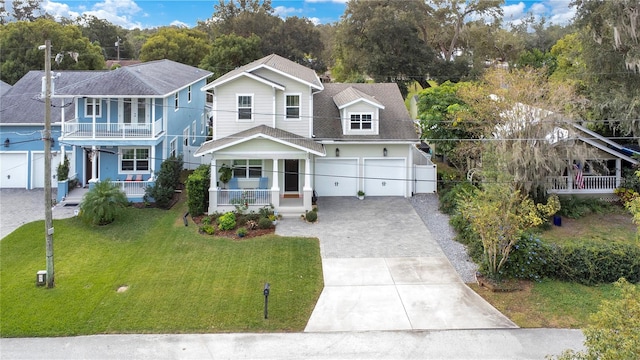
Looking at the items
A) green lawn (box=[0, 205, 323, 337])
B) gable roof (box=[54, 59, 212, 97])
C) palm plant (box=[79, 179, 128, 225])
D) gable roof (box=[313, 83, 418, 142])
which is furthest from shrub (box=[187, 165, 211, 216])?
gable roof (box=[313, 83, 418, 142])

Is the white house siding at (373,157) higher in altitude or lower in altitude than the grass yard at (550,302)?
higher

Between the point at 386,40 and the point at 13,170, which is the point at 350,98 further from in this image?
the point at 386,40

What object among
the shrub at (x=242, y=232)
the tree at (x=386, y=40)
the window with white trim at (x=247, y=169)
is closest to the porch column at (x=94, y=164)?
the window with white trim at (x=247, y=169)

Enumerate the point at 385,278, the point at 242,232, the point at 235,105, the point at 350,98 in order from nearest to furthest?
the point at 385,278 → the point at 242,232 → the point at 235,105 → the point at 350,98

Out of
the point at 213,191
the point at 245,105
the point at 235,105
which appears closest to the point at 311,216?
the point at 213,191

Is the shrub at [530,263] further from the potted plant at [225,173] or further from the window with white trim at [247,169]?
the potted plant at [225,173]

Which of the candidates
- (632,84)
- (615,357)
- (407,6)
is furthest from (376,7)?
(615,357)
